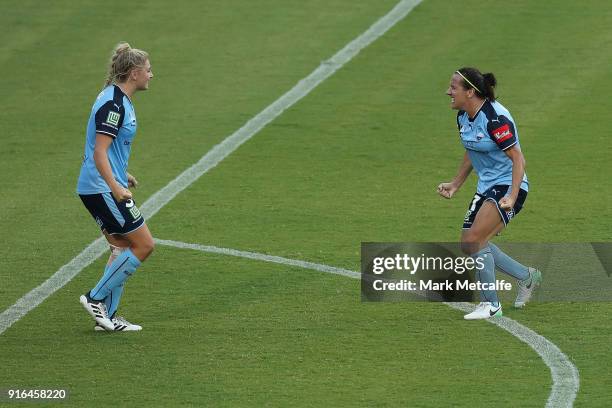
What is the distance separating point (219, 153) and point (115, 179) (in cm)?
647

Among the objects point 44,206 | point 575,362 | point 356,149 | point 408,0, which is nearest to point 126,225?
point 575,362

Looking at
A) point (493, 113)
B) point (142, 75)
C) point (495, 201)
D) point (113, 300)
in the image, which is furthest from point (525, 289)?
point (142, 75)

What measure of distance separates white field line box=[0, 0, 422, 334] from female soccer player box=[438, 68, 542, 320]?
352 cm

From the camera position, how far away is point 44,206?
14.0 m

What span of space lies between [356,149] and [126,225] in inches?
264

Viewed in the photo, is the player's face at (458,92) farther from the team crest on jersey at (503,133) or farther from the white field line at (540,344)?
the white field line at (540,344)

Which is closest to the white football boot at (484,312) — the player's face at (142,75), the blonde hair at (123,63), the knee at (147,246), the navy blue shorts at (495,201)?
the navy blue shorts at (495,201)

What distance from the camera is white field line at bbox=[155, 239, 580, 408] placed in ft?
27.1

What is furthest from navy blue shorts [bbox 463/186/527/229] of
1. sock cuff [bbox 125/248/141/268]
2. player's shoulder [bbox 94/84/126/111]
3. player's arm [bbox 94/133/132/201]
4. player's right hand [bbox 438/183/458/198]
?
player's shoulder [bbox 94/84/126/111]

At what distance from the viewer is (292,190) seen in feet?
47.4

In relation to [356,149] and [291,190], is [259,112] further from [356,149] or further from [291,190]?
[291,190]

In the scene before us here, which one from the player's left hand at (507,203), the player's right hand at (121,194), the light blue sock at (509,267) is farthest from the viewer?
the light blue sock at (509,267)

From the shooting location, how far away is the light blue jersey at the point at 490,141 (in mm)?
9727

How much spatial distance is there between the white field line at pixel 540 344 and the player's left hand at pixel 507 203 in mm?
908
